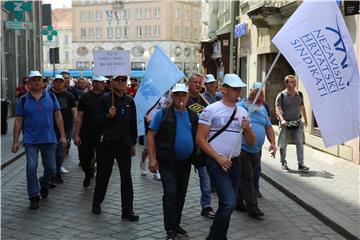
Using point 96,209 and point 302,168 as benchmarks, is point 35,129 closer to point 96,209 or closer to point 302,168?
point 96,209

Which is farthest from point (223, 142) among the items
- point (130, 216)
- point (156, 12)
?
point (156, 12)

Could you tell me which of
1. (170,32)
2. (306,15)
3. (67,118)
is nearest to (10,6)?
(67,118)

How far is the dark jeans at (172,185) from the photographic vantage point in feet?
19.4

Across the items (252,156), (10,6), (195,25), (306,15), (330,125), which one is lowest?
(252,156)

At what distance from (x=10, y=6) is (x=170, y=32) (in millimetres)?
79072

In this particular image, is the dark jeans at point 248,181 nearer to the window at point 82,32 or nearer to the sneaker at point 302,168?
the sneaker at point 302,168

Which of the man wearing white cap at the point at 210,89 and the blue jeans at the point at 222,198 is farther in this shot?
the man wearing white cap at the point at 210,89

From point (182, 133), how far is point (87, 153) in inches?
144

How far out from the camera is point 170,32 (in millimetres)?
97625

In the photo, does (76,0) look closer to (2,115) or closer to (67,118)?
(2,115)

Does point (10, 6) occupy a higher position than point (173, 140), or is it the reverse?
point (10, 6)

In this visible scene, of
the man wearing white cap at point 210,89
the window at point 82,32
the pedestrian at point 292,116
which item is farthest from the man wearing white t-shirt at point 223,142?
the window at point 82,32

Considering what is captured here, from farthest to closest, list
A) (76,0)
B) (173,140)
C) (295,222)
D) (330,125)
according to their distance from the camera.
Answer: (76,0) → (295,222) → (173,140) → (330,125)

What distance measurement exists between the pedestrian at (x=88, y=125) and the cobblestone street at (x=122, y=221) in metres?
0.37
